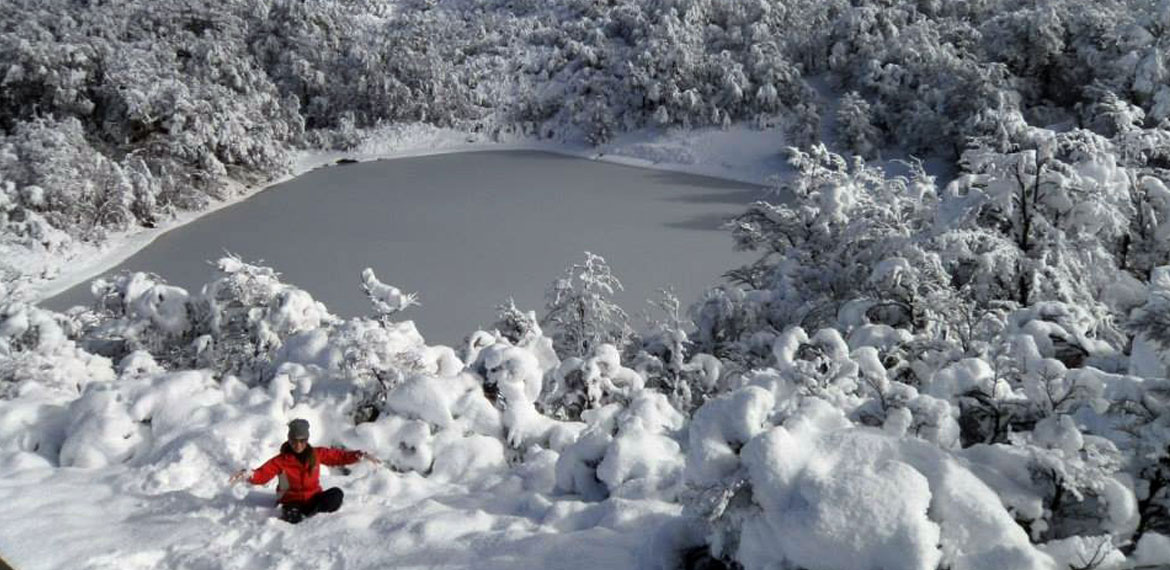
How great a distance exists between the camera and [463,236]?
59.4 feet

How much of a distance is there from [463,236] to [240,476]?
13.3 meters

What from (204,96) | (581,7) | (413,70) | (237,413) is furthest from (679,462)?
(581,7)

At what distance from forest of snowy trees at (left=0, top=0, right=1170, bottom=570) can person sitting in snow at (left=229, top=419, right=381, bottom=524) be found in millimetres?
919

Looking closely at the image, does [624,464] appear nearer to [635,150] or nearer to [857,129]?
[857,129]

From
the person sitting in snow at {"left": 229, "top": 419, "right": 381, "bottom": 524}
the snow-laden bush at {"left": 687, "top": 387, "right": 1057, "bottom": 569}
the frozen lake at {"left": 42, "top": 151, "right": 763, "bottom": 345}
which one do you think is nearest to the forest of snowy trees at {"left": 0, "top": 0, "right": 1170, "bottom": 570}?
the snow-laden bush at {"left": 687, "top": 387, "right": 1057, "bottom": 569}

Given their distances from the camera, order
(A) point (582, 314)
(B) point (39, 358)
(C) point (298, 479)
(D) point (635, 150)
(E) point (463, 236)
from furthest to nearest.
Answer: (D) point (635, 150) → (E) point (463, 236) → (A) point (582, 314) → (B) point (39, 358) → (C) point (298, 479)

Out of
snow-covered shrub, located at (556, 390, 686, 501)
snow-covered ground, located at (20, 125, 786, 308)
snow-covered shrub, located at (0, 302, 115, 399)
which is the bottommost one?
snow-covered ground, located at (20, 125, 786, 308)

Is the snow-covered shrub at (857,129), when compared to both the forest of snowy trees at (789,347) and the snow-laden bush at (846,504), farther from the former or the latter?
the snow-laden bush at (846,504)

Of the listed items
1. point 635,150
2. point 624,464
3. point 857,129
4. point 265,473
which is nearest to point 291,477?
point 265,473

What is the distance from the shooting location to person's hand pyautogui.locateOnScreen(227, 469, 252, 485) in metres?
4.97

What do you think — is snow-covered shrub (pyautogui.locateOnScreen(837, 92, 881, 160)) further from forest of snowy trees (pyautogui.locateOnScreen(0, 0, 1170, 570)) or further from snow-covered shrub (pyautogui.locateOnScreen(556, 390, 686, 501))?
snow-covered shrub (pyautogui.locateOnScreen(556, 390, 686, 501))

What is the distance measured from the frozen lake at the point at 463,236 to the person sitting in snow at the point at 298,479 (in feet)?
23.1

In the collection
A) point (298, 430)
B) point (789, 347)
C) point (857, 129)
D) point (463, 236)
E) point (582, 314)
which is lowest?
point (463, 236)

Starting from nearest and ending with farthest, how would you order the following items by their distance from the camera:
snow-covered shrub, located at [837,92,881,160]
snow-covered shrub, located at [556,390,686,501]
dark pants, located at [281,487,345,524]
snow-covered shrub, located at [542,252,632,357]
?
1. dark pants, located at [281,487,345,524]
2. snow-covered shrub, located at [556,390,686,501]
3. snow-covered shrub, located at [542,252,632,357]
4. snow-covered shrub, located at [837,92,881,160]
